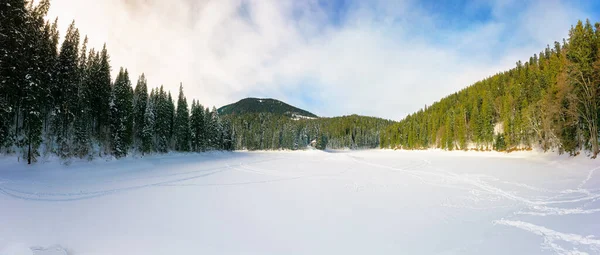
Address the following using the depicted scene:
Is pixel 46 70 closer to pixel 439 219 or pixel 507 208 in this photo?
pixel 439 219

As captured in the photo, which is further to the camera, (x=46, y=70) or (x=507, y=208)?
(x=46, y=70)

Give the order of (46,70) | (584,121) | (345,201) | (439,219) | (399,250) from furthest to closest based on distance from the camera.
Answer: (584,121) → (46,70) → (345,201) → (439,219) → (399,250)

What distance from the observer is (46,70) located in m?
21.5

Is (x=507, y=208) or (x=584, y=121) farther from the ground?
(x=584, y=121)

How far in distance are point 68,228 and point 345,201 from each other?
851cm

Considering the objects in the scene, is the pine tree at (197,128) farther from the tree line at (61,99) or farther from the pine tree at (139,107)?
the pine tree at (139,107)

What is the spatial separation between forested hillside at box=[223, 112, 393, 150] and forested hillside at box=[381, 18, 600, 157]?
70.4 feet

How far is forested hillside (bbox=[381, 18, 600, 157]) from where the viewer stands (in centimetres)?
2295

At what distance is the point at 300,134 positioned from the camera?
118562 millimetres

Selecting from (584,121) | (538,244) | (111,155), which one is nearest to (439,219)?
(538,244)

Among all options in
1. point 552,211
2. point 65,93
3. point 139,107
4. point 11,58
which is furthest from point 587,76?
point 139,107

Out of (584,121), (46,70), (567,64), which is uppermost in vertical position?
(567,64)

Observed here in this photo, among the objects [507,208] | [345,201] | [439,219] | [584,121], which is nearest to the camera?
[439,219]

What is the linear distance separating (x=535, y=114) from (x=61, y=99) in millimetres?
65458
